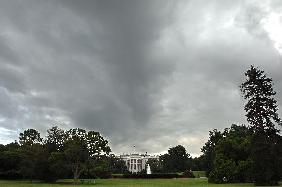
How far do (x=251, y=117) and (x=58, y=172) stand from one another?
135 ft

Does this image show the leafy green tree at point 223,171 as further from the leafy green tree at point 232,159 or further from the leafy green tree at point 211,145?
the leafy green tree at point 211,145

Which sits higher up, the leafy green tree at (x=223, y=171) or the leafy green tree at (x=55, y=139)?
the leafy green tree at (x=55, y=139)

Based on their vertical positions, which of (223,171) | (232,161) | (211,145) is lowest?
(223,171)

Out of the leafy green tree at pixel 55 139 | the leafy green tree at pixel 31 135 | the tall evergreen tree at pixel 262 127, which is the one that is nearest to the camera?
the tall evergreen tree at pixel 262 127

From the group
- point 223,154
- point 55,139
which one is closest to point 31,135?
point 55,139

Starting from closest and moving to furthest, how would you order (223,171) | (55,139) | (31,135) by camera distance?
1. (223,171)
2. (55,139)
3. (31,135)

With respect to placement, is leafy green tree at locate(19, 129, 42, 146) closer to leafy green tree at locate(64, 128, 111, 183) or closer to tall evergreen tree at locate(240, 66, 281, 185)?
leafy green tree at locate(64, 128, 111, 183)

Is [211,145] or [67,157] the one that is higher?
[211,145]

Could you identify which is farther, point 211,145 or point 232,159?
point 211,145

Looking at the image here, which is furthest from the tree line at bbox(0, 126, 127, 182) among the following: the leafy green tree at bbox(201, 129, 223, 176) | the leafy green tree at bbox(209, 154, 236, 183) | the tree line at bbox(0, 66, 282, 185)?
the leafy green tree at bbox(201, 129, 223, 176)

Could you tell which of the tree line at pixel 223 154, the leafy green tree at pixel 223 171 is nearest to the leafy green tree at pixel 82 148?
the tree line at pixel 223 154

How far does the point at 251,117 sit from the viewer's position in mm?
67375

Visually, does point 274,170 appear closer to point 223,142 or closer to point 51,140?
point 223,142

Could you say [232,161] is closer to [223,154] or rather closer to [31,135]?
[223,154]
